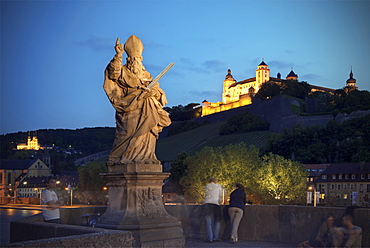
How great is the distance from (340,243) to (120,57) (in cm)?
398

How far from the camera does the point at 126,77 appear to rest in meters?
7.15

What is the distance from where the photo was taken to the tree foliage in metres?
46.4

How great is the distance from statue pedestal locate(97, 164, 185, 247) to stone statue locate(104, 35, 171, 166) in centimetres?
18

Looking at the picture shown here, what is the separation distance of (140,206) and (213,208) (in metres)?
2.20

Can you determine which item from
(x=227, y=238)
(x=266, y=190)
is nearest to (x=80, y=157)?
(x=266, y=190)

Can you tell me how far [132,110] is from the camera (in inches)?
276

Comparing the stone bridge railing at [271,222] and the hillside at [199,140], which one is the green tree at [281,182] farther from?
the hillside at [199,140]

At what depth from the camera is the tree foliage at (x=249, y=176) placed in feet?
152

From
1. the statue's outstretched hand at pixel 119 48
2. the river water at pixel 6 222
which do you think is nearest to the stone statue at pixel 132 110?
the statue's outstretched hand at pixel 119 48

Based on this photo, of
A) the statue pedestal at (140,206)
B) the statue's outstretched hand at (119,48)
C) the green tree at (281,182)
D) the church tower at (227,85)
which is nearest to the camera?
the statue pedestal at (140,206)

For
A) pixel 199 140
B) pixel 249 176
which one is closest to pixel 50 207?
pixel 249 176

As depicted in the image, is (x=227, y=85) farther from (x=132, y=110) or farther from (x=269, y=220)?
(x=132, y=110)

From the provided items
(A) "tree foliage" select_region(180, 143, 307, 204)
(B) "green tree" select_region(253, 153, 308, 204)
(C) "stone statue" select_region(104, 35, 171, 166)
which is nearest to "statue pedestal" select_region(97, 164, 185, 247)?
(C) "stone statue" select_region(104, 35, 171, 166)

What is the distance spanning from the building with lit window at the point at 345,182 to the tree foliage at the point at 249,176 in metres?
19.3
